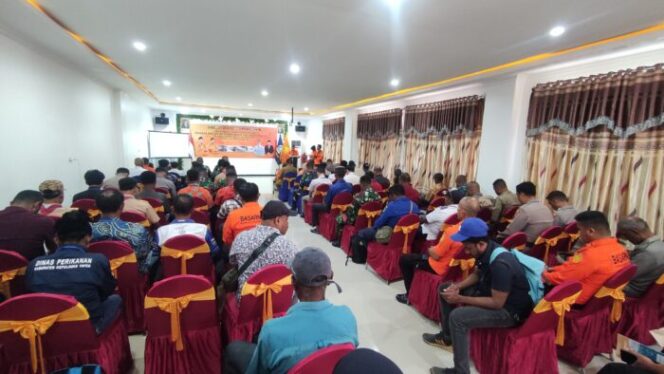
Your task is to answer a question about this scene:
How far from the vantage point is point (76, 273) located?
1584mm

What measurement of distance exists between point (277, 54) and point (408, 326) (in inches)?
150

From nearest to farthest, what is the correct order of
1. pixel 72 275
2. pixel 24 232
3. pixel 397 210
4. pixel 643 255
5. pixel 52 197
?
pixel 72 275 → pixel 24 232 → pixel 643 255 → pixel 52 197 → pixel 397 210

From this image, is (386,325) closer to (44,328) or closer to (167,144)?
(44,328)

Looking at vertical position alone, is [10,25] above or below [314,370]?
above

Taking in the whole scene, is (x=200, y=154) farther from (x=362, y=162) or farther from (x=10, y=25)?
(x=10, y=25)

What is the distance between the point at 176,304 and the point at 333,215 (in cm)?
340

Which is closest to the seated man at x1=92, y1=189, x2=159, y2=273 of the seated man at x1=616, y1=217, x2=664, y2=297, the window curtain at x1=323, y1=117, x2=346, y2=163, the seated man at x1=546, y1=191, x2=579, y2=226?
the seated man at x1=616, y1=217, x2=664, y2=297

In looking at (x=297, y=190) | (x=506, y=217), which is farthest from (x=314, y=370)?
(x=297, y=190)

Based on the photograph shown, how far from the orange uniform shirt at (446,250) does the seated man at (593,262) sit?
2.14 ft

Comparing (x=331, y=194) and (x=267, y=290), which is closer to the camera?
(x=267, y=290)

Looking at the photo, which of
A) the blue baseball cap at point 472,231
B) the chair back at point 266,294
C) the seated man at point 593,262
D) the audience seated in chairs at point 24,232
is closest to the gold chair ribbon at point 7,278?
the audience seated in chairs at point 24,232

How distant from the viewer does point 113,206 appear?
90.8 inches

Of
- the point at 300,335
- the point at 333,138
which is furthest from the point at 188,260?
the point at 333,138

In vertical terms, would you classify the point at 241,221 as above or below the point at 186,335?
above
